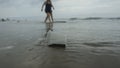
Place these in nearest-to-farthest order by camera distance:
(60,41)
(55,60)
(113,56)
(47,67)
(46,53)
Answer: (47,67)
(55,60)
(113,56)
(46,53)
(60,41)

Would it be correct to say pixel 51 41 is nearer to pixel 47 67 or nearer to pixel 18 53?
pixel 18 53

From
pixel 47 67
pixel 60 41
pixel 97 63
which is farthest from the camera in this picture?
pixel 60 41

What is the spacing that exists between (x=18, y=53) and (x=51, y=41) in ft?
4.55

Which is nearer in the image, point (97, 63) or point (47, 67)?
point (47, 67)

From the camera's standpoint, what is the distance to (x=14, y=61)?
3.57 metres

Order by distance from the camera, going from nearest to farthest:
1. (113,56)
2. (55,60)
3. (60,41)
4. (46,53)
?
(55,60), (113,56), (46,53), (60,41)

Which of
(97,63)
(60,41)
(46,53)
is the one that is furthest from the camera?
(60,41)

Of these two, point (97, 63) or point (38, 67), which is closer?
point (38, 67)

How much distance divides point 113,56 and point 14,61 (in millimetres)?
2375

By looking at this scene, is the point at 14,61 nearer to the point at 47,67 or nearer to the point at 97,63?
the point at 47,67

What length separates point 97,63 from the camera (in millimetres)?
3447

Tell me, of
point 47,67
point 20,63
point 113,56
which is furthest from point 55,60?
point 113,56

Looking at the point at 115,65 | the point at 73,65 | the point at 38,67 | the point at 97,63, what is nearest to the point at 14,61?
the point at 38,67

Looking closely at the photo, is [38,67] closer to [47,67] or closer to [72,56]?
[47,67]
